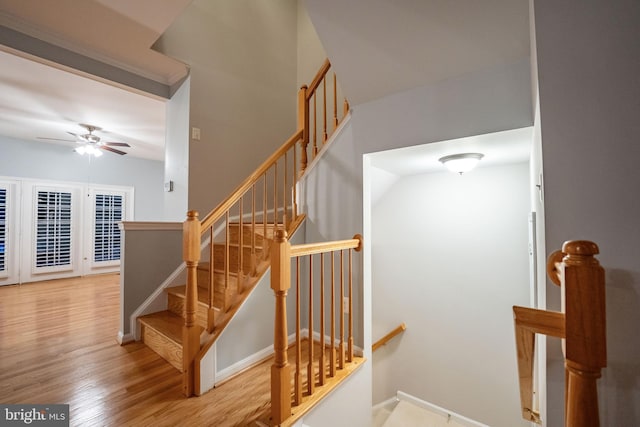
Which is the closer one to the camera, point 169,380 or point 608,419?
point 608,419

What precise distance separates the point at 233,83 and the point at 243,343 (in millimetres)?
3141

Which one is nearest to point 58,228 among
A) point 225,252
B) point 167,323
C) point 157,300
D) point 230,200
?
point 157,300

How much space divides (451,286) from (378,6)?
2696mm

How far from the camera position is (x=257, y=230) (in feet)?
9.11

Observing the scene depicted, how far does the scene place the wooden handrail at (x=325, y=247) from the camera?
5.40ft

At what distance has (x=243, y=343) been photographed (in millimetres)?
2068

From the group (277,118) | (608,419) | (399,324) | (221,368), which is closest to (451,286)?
(399,324)

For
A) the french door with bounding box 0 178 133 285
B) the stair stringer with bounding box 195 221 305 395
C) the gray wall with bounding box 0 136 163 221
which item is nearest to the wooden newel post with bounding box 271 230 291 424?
the stair stringer with bounding box 195 221 305 395

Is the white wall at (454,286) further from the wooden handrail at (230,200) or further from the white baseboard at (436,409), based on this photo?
the wooden handrail at (230,200)

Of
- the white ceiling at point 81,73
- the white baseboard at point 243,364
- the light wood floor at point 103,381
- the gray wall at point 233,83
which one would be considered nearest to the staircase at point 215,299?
the light wood floor at point 103,381

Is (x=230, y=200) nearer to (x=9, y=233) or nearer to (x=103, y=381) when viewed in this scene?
(x=103, y=381)

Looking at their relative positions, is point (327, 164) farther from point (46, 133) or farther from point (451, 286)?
point (46, 133)

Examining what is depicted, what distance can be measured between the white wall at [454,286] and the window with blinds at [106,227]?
230 inches

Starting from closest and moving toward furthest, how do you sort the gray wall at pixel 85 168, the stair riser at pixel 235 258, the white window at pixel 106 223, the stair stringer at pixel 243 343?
the stair stringer at pixel 243 343
the stair riser at pixel 235 258
the gray wall at pixel 85 168
the white window at pixel 106 223
